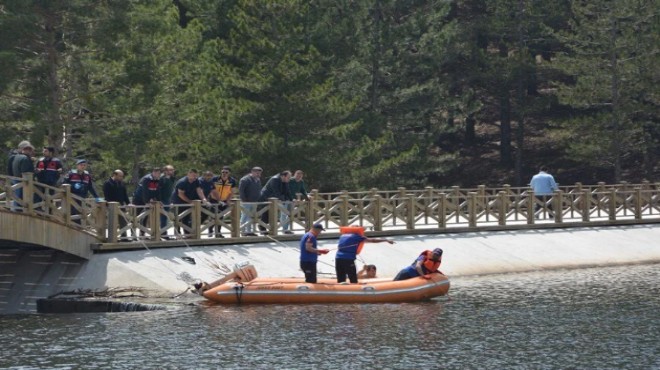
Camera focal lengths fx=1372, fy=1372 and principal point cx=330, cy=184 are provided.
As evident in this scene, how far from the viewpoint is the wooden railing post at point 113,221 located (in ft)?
105

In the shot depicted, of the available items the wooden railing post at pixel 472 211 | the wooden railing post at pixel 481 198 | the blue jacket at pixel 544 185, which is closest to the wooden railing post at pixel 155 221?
the wooden railing post at pixel 472 211

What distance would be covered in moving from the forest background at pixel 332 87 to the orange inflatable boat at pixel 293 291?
53.6ft

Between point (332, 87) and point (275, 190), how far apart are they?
17.6 m

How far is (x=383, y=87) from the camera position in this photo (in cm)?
6481

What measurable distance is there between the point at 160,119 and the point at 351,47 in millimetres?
15377

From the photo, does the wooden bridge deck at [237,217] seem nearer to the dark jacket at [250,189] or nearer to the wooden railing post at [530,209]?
the wooden railing post at [530,209]

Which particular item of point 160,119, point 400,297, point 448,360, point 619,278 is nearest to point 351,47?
point 160,119

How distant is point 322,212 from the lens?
121 ft

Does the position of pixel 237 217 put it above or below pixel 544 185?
below

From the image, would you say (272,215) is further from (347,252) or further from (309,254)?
(309,254)

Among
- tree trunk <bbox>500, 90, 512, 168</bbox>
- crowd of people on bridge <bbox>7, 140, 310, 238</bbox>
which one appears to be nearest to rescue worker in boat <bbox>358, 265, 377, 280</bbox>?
crowd of people on bridge <bbox>7, 140, 310, 238</bbox>

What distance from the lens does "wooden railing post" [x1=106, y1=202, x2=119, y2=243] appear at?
3206 cm

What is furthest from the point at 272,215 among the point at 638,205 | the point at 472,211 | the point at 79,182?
the point at 638,205

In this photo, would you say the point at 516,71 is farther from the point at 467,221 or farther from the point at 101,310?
the point at 101,310
